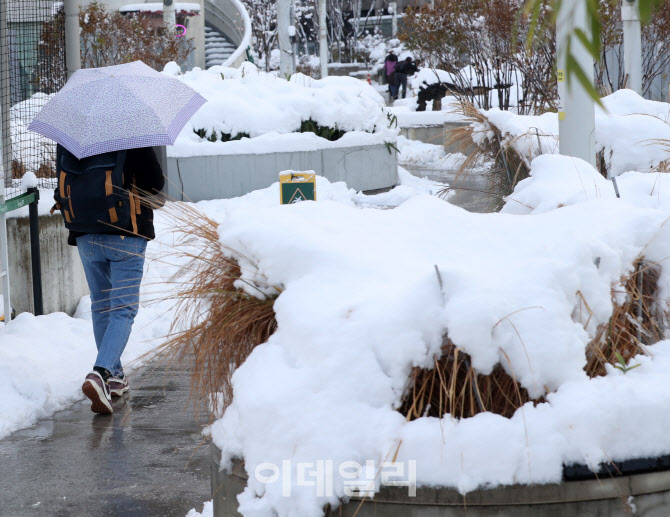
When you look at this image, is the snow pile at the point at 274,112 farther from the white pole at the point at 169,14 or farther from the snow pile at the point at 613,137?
the white pole at the point at 169,14

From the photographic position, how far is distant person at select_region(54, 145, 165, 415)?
5188mm

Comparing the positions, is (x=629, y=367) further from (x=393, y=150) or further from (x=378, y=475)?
(x=393, y=150)

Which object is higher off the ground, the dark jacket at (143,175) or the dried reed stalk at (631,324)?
the dark jacket at (143,175)

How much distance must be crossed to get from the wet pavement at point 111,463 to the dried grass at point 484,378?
1.36m

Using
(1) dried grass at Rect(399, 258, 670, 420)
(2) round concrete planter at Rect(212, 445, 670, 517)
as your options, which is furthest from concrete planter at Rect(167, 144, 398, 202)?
(2) round concrete planter at Rect(212, 445, 670, 517)

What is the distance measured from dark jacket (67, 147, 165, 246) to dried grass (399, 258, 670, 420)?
2.85 m

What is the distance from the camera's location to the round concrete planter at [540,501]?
2.56 m

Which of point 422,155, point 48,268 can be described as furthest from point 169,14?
point 48,268

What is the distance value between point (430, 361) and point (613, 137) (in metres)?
3.96

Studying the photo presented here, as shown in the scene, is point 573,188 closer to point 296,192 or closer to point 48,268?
point 296,192

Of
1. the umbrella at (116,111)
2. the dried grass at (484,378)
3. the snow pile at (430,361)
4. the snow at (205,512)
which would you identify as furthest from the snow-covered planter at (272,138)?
the dried grass at (484,378)

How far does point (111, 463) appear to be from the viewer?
4586 millimetres

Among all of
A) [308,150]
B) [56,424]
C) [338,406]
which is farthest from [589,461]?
[308,150]

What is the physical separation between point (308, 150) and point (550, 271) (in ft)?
33.7
